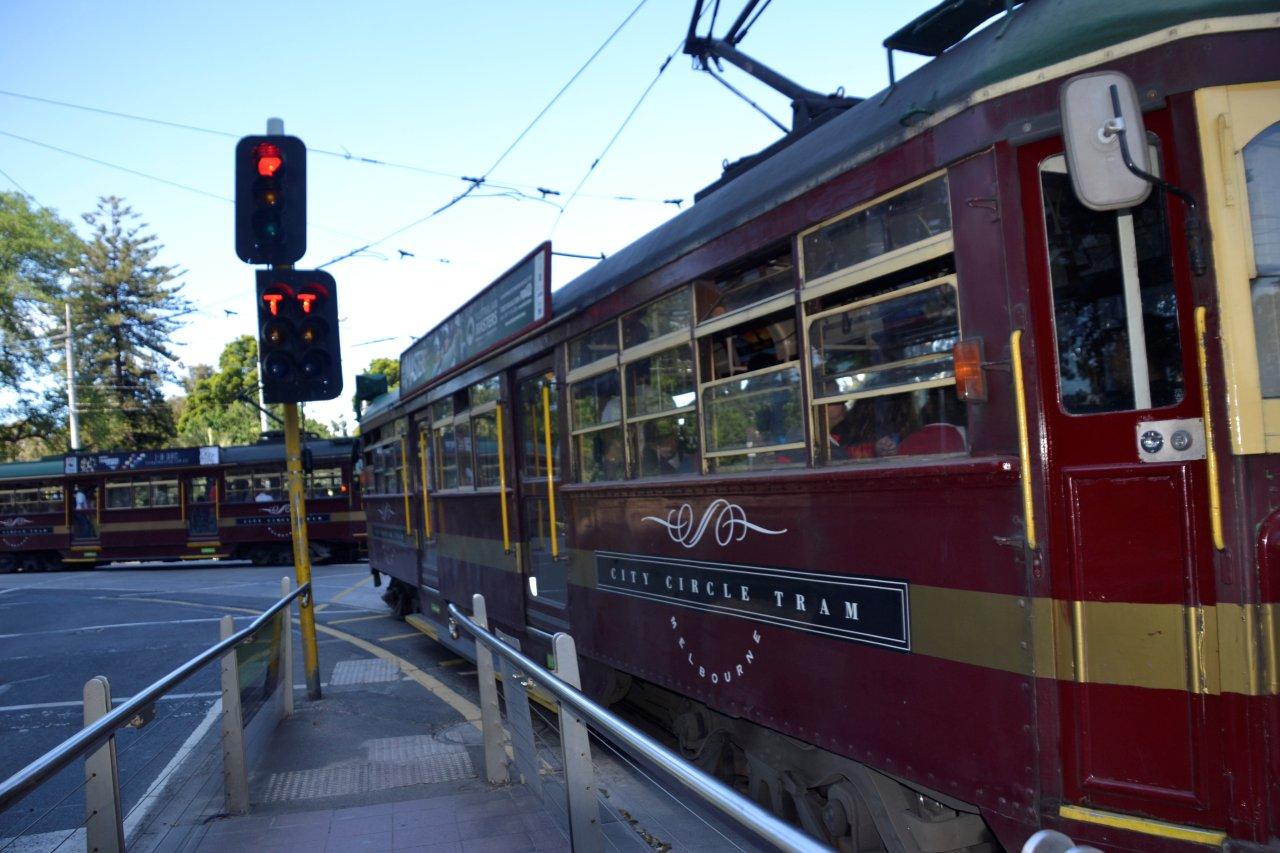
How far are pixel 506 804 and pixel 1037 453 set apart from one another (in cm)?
321

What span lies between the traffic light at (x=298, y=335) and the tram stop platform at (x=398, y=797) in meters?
2.41

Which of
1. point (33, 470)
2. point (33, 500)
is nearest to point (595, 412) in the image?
point (33, 470)

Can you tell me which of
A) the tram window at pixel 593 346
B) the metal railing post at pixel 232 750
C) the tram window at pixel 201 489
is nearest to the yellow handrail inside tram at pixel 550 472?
the tram window at pixel 593 346

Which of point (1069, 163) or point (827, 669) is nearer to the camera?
point (1069, 163)

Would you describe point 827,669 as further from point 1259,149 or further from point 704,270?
point 1259,149

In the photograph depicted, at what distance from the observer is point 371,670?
977 cm

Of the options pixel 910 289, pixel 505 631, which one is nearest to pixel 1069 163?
pixel 910 289

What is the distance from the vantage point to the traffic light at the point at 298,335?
7.67 m

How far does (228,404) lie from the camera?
57.0m

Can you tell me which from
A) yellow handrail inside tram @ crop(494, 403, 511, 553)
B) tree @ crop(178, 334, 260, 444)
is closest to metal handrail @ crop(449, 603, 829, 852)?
yellow handrail inside tram @ crop(494, 403, 511, 553)

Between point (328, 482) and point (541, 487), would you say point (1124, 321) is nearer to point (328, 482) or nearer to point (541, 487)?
point (541, 487)

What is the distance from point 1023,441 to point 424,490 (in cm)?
822

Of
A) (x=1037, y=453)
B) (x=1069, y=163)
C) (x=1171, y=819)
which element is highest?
(x=1069, y=163)

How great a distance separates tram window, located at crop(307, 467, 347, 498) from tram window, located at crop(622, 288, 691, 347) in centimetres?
2100
